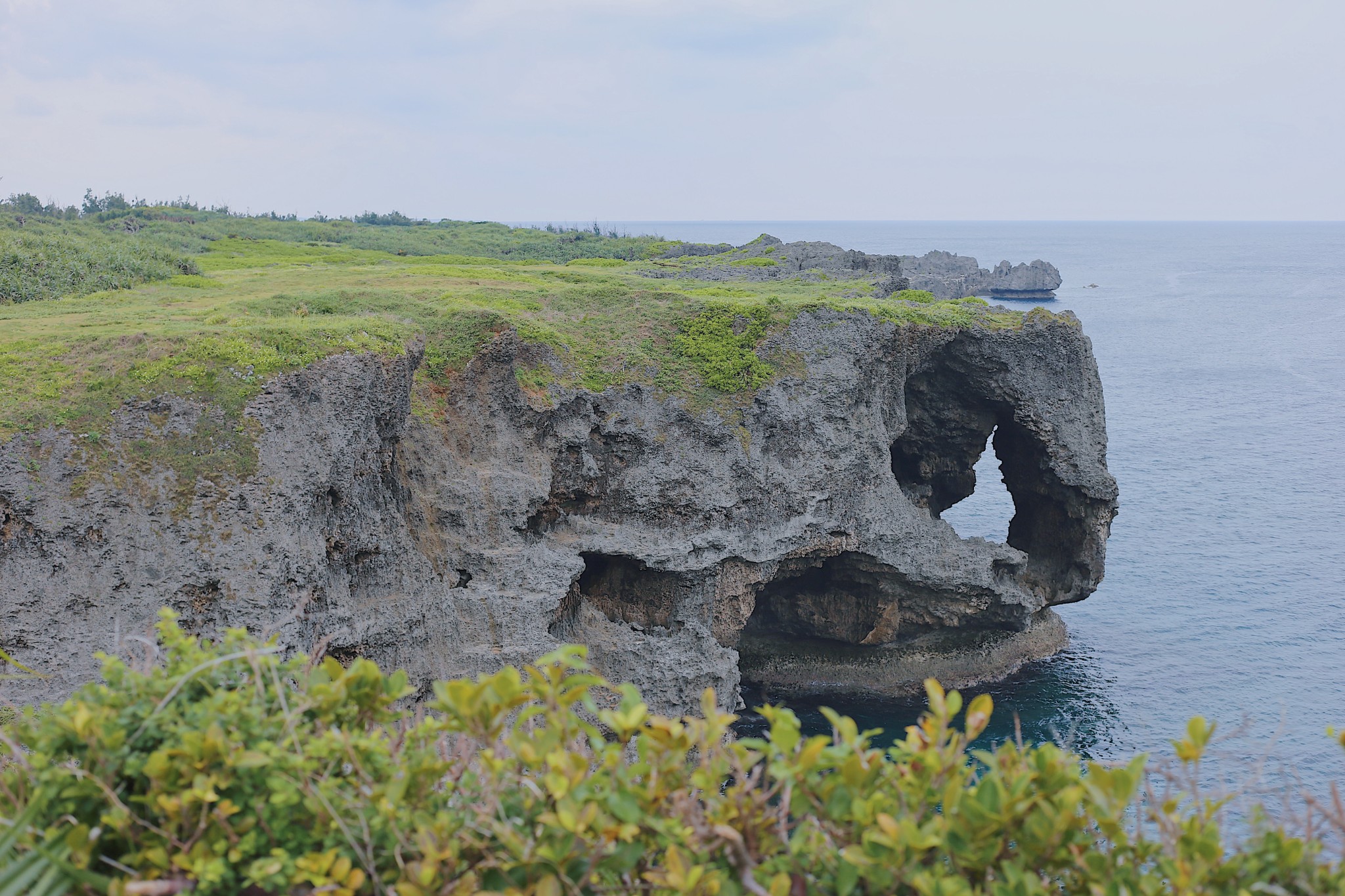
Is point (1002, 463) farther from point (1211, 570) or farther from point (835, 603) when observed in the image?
point (1211, 570)

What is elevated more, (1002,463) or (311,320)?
(311,320)

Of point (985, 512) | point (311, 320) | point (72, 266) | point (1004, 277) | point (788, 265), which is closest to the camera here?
point (311, 320)

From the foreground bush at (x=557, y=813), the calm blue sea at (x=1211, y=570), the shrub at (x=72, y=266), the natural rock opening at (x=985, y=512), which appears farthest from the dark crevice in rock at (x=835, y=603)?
the foreground bush at (x=557, y=813)

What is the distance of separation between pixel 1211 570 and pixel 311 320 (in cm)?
4221

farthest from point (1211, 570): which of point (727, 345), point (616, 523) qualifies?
point (616, 523)

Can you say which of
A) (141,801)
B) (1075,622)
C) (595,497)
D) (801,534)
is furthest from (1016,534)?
(141,801)

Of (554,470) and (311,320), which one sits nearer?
(311,320)

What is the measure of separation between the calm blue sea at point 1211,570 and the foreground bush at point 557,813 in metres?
0.77

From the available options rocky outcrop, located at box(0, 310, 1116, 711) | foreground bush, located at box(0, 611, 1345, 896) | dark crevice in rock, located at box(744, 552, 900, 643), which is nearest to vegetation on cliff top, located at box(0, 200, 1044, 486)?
rocky outcrop, located at box(0, 310, 1116, 711)

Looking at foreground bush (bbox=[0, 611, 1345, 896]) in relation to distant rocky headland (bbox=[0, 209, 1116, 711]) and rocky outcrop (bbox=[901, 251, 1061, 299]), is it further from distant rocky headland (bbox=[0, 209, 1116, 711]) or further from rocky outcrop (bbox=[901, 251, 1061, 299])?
rocky outcrop (bbox=[901, 251, 1061, 299])

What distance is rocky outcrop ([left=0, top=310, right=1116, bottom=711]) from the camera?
18.4 meters

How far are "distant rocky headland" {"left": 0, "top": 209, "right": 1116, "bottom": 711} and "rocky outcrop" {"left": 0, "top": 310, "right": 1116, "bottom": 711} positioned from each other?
0.08 m

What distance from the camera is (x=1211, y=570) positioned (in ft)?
150

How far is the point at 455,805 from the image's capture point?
6996 mm
